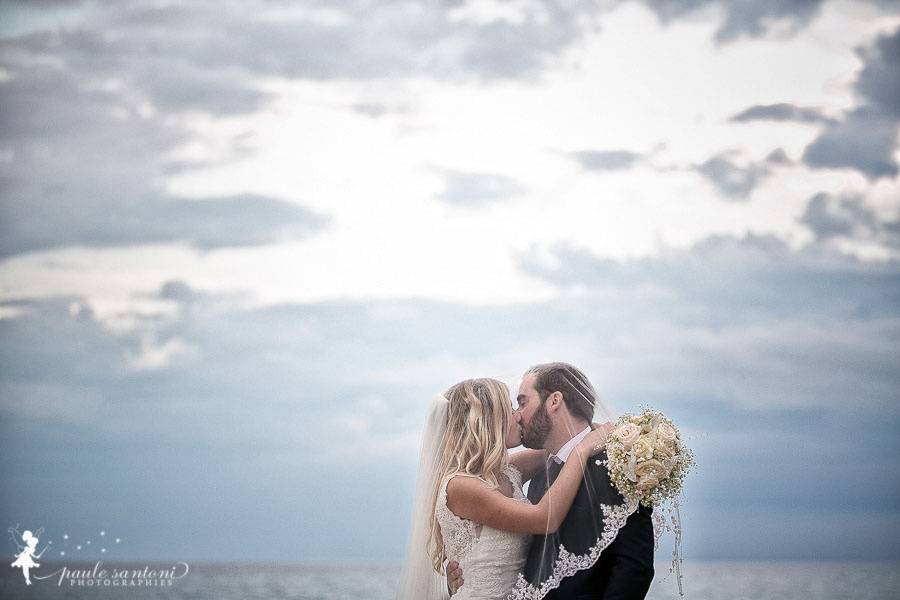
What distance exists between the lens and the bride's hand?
4441 mm

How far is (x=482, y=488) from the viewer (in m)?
4.62

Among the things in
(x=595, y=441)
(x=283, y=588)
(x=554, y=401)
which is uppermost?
(x=554, y=401)

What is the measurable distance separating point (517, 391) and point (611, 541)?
848 millimetres

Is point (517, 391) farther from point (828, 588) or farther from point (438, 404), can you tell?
point (828, 588)

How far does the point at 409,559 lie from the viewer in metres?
5.28

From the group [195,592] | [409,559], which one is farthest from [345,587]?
[409,559]

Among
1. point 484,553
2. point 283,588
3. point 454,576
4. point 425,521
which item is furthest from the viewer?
point 283,588

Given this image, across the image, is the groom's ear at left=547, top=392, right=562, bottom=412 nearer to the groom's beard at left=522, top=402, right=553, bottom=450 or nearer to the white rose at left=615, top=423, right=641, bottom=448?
the groom's beard at left=522, top=402, right=553, bottom=450

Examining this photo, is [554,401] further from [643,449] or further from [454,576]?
[454,576]

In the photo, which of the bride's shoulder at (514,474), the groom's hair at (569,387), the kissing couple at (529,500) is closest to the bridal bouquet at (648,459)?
the kissing couple at (529,500)

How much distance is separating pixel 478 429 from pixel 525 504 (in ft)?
1.34

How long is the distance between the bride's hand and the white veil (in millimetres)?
707

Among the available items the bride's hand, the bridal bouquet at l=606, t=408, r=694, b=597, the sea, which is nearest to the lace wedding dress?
the bride's hand

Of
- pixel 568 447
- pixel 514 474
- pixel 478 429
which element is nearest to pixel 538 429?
pixel 568 447
